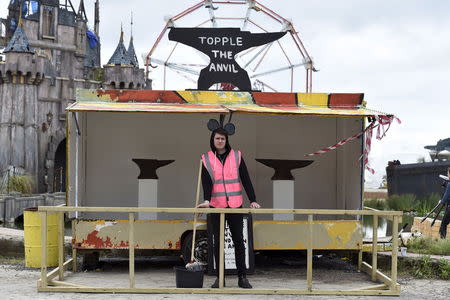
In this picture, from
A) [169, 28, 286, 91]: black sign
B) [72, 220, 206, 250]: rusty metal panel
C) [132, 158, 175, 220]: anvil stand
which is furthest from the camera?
[169, 28, 286, 91]: black sign

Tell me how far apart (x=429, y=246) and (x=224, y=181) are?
15.0 feet

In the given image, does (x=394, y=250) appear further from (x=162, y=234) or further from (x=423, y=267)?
(x=162, y=234)

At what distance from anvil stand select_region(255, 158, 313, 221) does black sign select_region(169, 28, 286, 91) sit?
1.58 meters

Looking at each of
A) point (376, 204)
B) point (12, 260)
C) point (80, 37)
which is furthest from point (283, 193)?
point (80, 37)

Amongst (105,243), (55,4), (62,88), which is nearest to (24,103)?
(62,88)

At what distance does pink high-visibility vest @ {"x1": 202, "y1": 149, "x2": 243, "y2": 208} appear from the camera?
830cm

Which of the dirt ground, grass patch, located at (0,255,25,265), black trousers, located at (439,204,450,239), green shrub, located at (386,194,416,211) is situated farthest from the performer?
green shrub, located at (386,194,416,211)

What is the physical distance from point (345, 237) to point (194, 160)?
2946 millimetres

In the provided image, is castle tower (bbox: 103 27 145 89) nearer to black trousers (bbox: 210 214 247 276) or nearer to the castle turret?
the castle turret

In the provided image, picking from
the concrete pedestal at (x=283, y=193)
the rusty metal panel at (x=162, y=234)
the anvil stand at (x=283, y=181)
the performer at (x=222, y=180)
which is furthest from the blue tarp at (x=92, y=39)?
the performer at (x=222, y=180)

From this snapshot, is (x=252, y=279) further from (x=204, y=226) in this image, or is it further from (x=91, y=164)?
(x=91, y=164)

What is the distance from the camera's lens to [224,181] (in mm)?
8328

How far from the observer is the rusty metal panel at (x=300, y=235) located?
9414mm

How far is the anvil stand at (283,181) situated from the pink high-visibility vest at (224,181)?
2.32m
